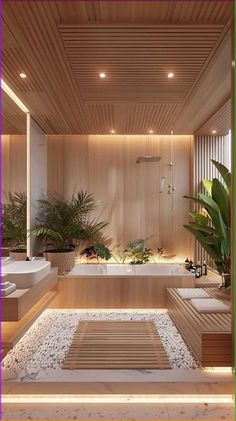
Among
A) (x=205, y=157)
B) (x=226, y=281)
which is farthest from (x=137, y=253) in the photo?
(x=205, y=157)

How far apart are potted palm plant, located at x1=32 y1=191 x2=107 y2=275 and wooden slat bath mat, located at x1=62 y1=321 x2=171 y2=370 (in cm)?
102

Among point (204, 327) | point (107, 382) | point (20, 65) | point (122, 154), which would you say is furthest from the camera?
point (122, 154)

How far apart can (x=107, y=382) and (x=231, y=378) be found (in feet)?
3.07

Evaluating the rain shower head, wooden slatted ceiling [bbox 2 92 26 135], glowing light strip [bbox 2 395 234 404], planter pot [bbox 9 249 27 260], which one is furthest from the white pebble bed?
the rain shower head

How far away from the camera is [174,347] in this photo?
2.84 metres

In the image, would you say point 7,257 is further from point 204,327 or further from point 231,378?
point 231,378

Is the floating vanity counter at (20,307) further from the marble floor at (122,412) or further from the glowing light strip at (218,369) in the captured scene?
the glowing light strip at (218,369)

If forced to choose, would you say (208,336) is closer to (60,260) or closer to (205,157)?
(60,260)

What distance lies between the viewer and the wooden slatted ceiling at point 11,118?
3057 mm

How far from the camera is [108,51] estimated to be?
2.50 m

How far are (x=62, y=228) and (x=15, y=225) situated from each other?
100 cm

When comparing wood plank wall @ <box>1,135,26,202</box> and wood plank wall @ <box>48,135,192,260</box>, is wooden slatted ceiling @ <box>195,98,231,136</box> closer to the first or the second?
wood plank wall @ <box>48,135,192,260</box>

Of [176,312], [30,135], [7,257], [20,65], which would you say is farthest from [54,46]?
[176,312]

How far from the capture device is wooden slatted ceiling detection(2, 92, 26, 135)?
3.06 m
